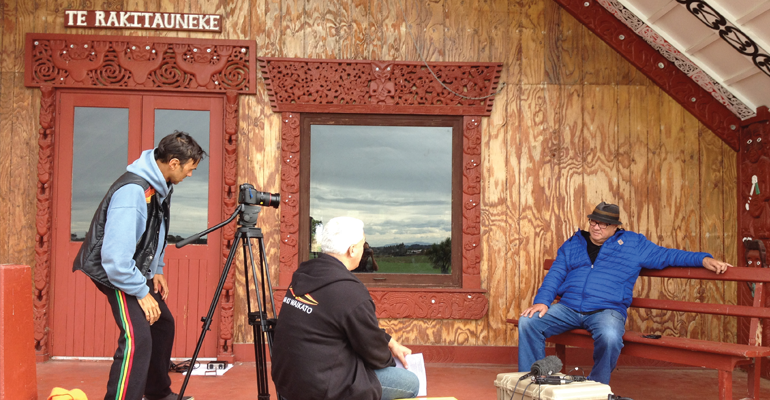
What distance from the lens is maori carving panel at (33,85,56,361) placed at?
4375 millimetres

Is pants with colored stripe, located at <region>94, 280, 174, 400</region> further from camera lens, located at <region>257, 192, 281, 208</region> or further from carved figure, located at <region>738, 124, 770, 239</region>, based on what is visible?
carved figure, located at <region>738, 124, 770, 239</region>

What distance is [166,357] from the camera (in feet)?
10.1

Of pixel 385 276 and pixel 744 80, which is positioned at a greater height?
pixel 744 80

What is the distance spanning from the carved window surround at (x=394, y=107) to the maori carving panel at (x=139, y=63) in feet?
0.94

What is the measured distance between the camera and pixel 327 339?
213 cm

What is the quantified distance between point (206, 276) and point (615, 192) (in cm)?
333

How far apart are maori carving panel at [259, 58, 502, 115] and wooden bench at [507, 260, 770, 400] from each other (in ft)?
6.20

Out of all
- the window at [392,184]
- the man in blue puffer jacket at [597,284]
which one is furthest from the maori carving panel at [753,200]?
the window at [392,184]

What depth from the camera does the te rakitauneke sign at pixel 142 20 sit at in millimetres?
4492

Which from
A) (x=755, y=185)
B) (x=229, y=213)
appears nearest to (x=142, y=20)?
(x=229, y=213)

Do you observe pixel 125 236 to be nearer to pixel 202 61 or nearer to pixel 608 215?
pixel 202 61

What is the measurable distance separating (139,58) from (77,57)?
47 centimetres

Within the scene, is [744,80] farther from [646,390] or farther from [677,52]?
[646,390]

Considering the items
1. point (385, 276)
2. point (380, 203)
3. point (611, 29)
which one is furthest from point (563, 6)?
point (385, 276)
